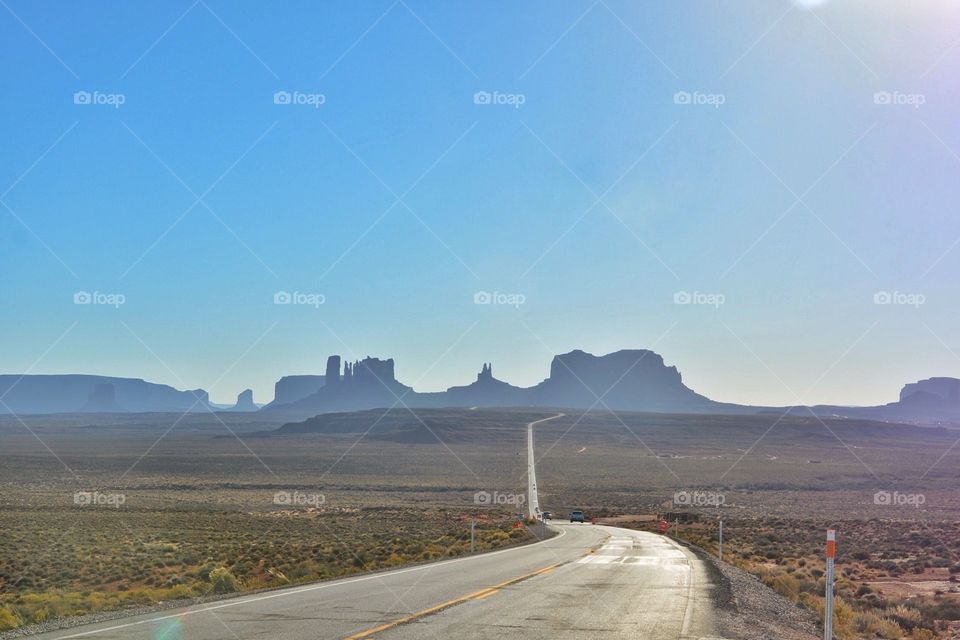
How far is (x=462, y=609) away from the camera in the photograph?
37.5 feet

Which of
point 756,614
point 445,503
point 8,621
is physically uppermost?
point 8,621

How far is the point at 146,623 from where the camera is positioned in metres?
10.3

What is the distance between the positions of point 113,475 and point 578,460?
183 ft

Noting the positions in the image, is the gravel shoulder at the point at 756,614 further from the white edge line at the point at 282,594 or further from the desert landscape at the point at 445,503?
the white edge line at the point at 282,594

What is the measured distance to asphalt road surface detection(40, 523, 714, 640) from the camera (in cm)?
960

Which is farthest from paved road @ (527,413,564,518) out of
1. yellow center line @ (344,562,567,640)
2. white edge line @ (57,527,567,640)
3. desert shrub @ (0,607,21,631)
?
desert shrub @ (0,607,21,631)

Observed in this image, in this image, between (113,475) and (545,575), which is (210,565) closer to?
(545,575)

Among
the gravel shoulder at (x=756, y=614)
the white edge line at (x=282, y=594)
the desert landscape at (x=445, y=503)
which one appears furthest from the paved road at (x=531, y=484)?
the gravel shoulder at (x=756, y=614)

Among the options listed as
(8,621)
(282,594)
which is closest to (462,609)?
(282,594)

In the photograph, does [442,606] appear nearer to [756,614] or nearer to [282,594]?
[282,594]

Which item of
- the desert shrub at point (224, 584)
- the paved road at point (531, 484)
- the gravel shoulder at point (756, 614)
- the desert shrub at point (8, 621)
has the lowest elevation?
the paved road at point (531, 484)

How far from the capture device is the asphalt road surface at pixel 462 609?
960 centimetres

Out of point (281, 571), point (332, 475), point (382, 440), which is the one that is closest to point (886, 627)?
point (281, 571)

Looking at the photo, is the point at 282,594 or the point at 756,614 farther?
the point at 282,594
